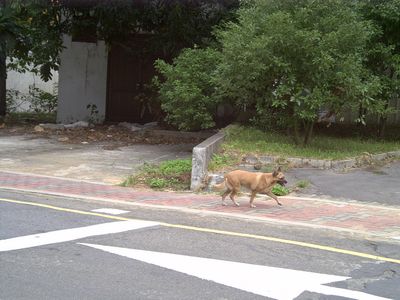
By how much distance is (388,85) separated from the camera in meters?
14.3

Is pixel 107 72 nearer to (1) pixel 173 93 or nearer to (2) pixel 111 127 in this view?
(2) pixel 111 127

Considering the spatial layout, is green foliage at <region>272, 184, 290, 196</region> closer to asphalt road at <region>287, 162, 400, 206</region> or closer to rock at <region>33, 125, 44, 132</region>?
asphalt road at <region>287, 162, 400, 206</region>

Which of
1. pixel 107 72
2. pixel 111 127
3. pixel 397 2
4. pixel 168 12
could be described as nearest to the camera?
pixel 397 2

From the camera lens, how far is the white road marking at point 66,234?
6431 mm

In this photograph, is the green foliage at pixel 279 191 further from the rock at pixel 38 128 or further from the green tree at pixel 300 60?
the rock at pixel 38 128

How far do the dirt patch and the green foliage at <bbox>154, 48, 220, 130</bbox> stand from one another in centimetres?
209

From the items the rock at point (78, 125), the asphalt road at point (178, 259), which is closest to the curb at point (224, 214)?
the asphalt road at point (178, 259)

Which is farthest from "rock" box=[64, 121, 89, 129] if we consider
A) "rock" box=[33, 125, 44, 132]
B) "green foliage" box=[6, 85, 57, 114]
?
"green foliage" box=[6, 85, 57, 114]

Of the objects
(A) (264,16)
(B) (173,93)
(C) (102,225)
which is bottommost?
(C) (102,225)

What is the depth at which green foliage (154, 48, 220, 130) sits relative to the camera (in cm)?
1384

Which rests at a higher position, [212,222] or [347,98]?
[347,98]

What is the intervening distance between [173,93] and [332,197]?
5.51 meters

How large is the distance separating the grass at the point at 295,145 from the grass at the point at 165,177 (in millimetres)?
1185

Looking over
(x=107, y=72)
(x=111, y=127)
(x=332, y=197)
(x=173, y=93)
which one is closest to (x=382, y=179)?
(x=332, y=197)
